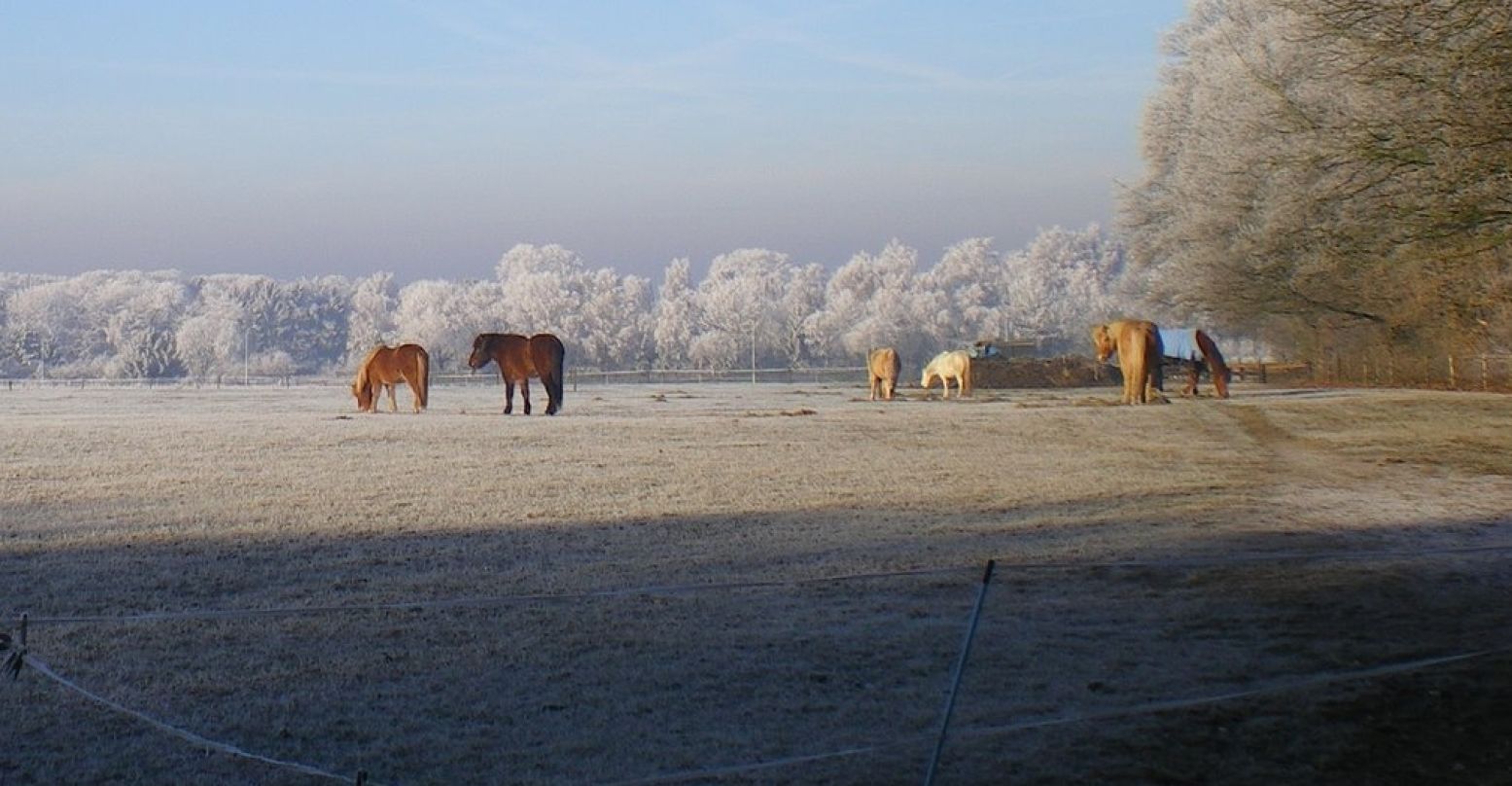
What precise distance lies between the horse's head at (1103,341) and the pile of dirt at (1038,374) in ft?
53.8

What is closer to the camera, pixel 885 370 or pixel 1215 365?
pixel 1215 365

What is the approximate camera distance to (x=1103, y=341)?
40.0 metres

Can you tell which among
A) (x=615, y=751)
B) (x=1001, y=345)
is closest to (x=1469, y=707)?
(x=615, y=751)

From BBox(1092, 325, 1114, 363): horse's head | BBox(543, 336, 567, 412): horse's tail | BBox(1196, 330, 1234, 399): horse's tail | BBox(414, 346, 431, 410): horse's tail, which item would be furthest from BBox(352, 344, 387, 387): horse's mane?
BBox(1196, 330, 1234, 399): horse's tail

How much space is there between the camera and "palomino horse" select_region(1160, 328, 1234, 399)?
40.9 m

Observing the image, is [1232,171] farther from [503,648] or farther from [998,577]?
[503,648]

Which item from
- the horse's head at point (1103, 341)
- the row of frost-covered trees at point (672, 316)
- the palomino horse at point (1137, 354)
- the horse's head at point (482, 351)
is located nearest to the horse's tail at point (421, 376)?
the horse's head at point (482, 351)

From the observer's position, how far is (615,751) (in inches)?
281

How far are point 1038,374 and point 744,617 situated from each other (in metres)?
48.8

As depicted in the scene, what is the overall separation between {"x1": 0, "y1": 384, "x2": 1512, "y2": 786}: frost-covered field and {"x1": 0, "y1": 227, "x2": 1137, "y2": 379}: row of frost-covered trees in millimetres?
75170

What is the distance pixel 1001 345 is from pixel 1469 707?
61525 mm

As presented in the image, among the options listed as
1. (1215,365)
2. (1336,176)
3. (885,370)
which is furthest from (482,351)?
(1336,176)

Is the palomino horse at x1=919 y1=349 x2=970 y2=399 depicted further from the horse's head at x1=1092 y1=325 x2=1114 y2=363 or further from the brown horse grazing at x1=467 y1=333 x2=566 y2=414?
the brown horse grazing at x1=467 y1=333 x2=566 y2=414

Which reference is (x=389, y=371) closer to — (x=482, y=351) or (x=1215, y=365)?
(x=482, y=351)
